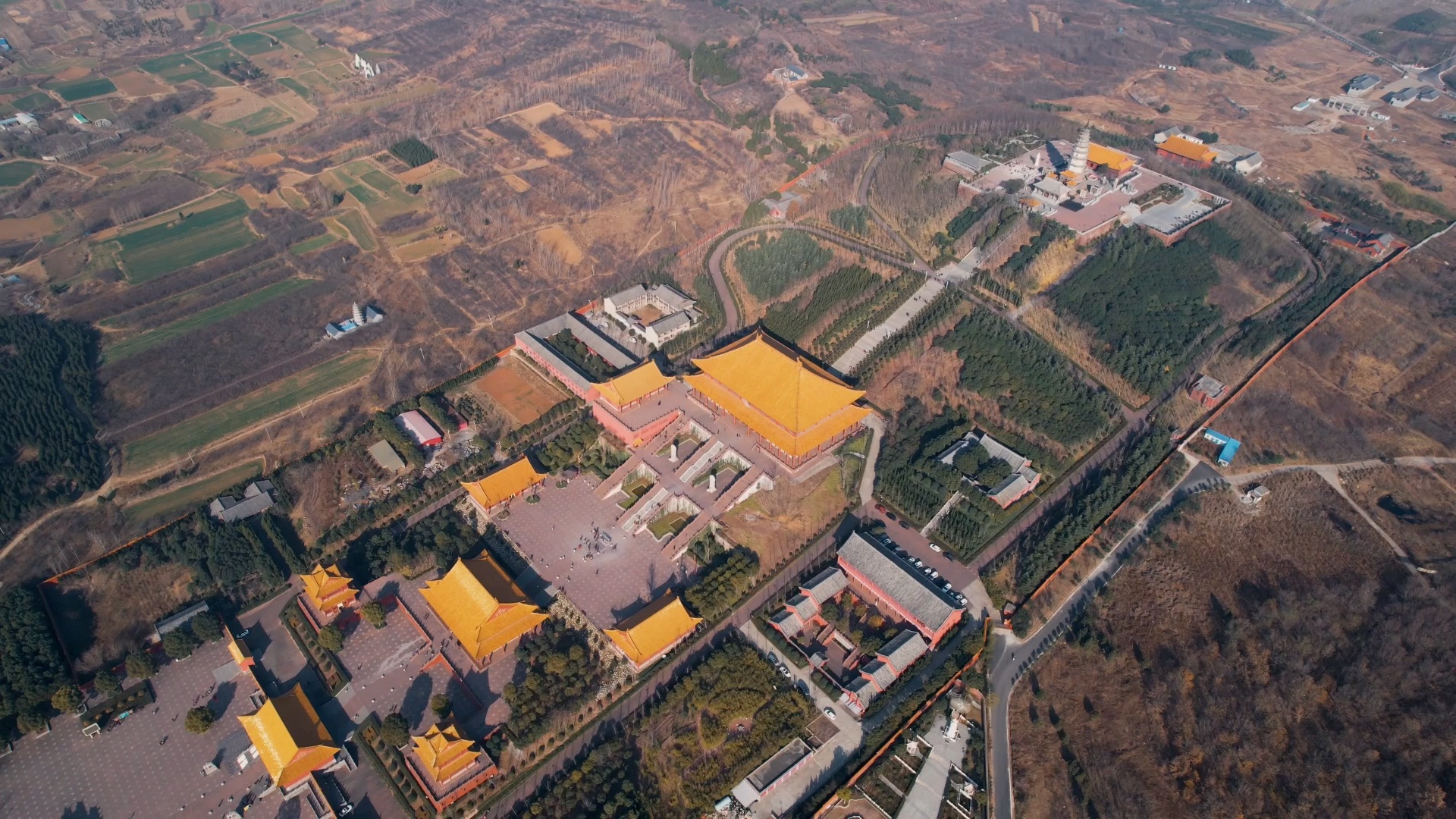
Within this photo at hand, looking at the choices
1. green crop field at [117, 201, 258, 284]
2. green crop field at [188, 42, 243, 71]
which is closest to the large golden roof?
green crop field at [117, 201, 258, 284]

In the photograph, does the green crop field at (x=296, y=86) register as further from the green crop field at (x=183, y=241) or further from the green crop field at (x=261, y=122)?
the green crop field at (x=183, y=241)

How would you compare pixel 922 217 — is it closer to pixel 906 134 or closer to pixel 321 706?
pixel 906 134

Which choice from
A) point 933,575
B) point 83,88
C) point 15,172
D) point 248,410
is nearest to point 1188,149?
point 933,575

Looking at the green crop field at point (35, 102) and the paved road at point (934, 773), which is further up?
the green crop field at point (35, 102)

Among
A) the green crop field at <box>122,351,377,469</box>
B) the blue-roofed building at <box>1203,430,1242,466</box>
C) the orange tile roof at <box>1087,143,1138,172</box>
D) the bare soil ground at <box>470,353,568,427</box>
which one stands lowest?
the blue-roofed building at <box>1203,430,1242,466</box>

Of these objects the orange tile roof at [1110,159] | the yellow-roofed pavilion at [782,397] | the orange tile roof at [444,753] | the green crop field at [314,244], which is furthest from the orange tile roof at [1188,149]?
the orange tile roof at [444,753]

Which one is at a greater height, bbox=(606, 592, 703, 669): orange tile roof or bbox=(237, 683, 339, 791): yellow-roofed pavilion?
bbox=(237, 683, 339, 791): yellow-roofed pavilion

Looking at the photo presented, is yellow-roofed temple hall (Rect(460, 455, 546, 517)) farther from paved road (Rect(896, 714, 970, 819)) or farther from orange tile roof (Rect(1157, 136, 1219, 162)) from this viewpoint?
orange tile roof (Rect(1157, 136, 1219, 162))

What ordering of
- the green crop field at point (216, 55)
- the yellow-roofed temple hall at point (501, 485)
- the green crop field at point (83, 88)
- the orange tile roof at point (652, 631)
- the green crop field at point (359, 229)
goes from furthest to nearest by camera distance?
1. the green crop field at point (216, 55)
2. the green crop field at point (83, 88)
3. the green crop field at point (359, 229)
4. the yellow-roofed temple hall at point (501, 485)
5. the orange tile roof at point (652, 631)
